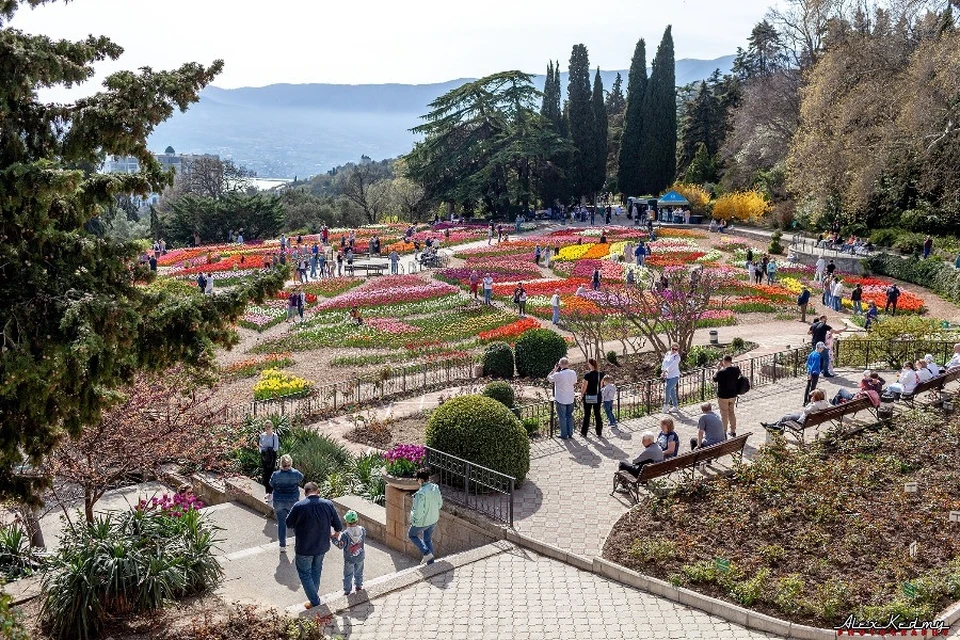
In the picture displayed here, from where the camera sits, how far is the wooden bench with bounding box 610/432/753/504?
1127 centimetres

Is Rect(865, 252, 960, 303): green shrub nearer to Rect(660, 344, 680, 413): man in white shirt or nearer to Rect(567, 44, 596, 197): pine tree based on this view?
Rect(660, 344, 680, 413): man in white shirt

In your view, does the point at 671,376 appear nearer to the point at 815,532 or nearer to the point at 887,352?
the point at 815,532

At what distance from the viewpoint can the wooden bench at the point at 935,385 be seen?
15086 mm

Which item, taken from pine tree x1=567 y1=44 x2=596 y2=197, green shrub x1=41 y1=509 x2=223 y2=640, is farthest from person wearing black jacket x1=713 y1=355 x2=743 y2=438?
pine tree x1=567 y1=44 x2=596 y2=197

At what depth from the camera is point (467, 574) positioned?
972cm

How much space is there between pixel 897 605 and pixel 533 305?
71.7 ft

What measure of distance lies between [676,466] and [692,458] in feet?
0.97

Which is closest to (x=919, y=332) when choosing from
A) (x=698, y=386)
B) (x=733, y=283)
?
(x=698, y=386)

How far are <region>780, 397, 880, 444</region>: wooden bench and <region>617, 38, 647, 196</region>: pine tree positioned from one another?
5076 cm

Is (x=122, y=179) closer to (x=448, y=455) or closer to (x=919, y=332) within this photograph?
(x=448, y=455)

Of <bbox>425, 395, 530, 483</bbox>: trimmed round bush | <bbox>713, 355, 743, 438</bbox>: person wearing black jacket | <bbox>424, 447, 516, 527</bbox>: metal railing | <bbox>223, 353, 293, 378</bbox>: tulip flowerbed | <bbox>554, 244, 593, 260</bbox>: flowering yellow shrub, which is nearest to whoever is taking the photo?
<bbox>424, 447, 516, 527</bbox>: metal railing

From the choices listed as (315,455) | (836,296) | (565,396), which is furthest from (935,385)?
(836,296)

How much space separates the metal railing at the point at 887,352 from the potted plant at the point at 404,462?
36.1 ft

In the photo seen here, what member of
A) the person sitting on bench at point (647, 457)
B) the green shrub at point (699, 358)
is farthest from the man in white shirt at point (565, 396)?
the green shrub at point (699, 358)
